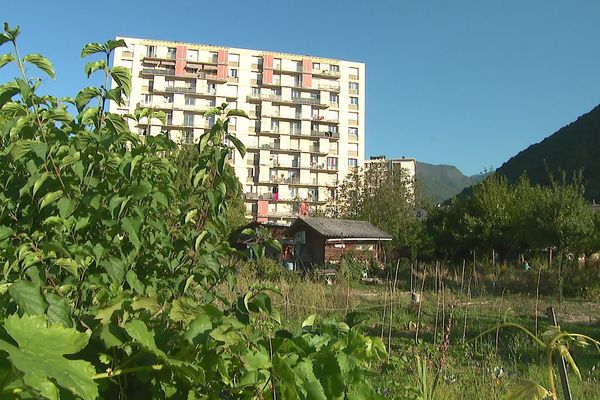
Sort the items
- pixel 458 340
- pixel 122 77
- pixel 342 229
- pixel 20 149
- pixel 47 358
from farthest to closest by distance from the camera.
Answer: pixel 342 229, pixel 458 340, pixel 122 77, pixel 20 149, pixel 47 358

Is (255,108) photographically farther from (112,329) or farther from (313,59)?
(112,329)

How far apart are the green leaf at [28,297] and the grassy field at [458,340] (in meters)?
1.04

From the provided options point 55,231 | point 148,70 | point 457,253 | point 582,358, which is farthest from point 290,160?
point 55,231

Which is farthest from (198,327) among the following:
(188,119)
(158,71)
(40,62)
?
(158,71)

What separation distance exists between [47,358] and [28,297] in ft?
1.96

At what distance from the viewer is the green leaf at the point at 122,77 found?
232cm

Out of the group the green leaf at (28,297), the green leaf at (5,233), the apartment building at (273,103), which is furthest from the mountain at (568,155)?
the green leaf at (28,297)

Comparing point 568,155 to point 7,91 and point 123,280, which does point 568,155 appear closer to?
point 123,280

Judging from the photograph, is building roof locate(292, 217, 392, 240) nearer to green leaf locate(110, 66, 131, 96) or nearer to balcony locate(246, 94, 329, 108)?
green leaf locate(110, 66, 131, 96)

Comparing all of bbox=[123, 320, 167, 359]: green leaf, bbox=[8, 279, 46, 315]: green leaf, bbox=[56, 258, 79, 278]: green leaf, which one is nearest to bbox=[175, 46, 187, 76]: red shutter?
bbox=[56, 258, 79, 278]: green leaf

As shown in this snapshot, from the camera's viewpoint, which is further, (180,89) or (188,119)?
(188,119)

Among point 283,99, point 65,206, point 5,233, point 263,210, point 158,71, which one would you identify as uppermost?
point 158,71

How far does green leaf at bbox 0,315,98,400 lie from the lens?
0.86m

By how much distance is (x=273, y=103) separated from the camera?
250 ft
